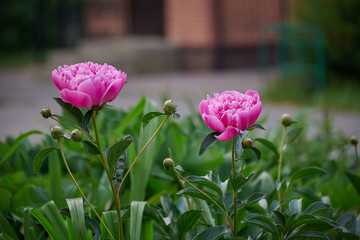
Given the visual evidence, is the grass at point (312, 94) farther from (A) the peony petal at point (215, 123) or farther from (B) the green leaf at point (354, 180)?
(A) the peony petal at point (215, 123)

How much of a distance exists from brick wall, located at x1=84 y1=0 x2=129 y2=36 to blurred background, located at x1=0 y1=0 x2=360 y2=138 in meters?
0.03

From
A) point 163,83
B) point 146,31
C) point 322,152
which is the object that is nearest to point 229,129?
point 322,152

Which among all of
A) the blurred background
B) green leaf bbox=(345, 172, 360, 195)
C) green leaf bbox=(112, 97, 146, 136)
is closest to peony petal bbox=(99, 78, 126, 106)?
green leaf bbox=(345, 172, 360, 195)

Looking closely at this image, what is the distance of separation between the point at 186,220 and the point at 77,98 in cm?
53

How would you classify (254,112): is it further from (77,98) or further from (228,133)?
(77,98)

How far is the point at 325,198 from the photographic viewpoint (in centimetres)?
197

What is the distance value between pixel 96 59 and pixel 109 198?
13.2 metres

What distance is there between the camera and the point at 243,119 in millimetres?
1328

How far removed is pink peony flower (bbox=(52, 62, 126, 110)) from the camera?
127 cm

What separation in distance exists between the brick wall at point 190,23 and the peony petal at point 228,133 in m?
13.1

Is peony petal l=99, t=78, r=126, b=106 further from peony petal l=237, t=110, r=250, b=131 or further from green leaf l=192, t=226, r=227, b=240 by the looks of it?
green leaf l=192, t=226, r=227, b=240

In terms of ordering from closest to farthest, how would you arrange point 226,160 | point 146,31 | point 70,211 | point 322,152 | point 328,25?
point 70,211, point 226,160, point 322,152, point 328,25, point 146,31

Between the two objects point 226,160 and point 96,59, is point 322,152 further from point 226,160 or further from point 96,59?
point 96,59

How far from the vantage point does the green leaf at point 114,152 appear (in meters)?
1.33
